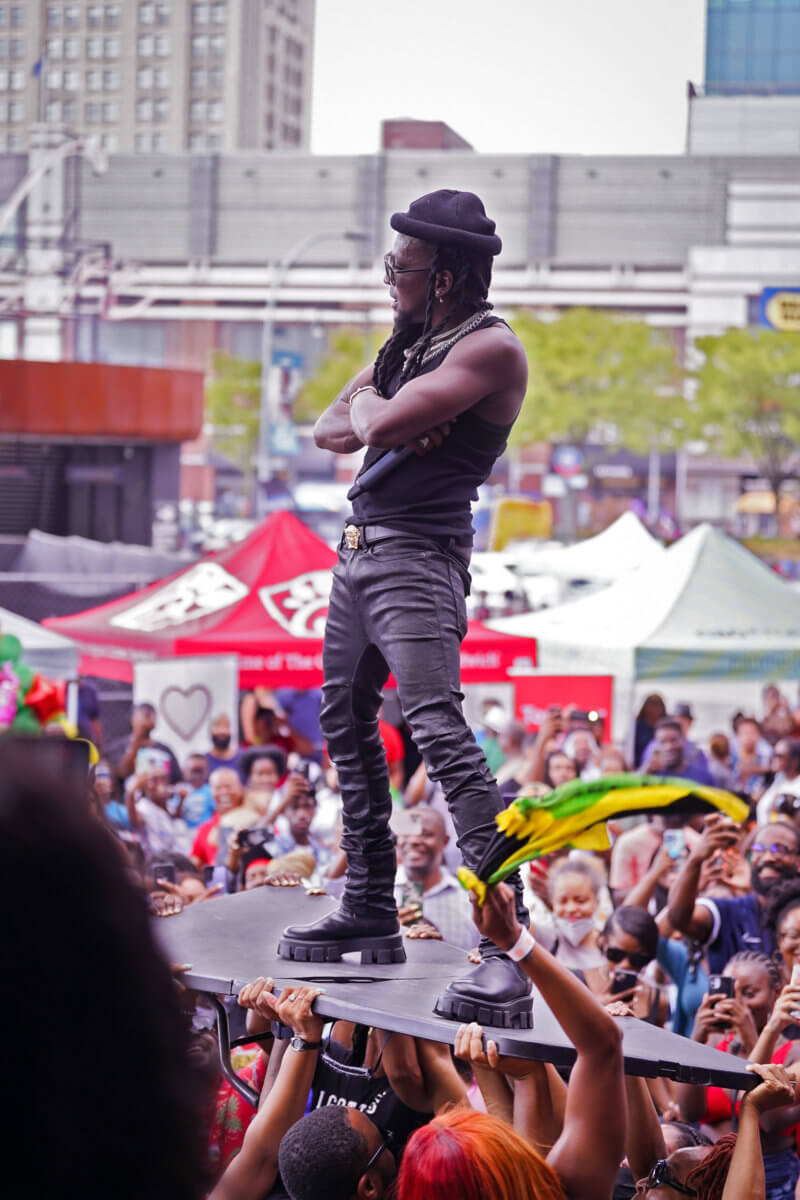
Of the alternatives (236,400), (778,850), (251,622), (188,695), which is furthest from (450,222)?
(236,400)

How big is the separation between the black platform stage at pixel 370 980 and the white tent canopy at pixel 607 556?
13317 millimetres

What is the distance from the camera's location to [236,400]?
66.6 m

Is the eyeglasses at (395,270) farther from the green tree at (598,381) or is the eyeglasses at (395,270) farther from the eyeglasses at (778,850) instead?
the green tree at (598,381)

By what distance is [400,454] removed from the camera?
12.3ft

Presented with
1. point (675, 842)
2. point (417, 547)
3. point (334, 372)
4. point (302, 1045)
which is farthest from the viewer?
point (334, 372)

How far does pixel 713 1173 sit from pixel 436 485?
1655 mm

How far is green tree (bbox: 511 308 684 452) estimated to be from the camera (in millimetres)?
58594

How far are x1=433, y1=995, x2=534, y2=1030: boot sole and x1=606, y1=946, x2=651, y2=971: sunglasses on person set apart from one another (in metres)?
1.75

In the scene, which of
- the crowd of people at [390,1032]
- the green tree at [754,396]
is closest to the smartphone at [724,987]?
the crowd of people at [390,1032]

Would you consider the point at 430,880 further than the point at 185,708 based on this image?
No

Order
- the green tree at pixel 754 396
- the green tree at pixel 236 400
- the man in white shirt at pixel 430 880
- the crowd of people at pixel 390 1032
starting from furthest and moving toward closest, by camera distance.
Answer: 1. the green tree at pixel 236 400
2. the green tree at pixel 754 396
3. the man in white shirt at pixel 430 880
4. the crowd of people at pixel 390 1032

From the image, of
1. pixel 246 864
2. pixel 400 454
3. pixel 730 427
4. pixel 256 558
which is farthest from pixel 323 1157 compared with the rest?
pixel 730 427

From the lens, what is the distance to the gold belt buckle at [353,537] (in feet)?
12.7

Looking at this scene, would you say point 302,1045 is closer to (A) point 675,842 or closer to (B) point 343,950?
(B) point 343,950
